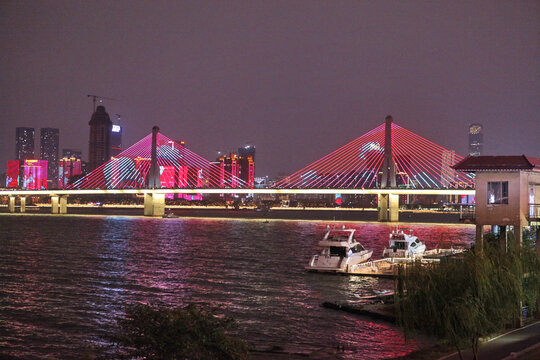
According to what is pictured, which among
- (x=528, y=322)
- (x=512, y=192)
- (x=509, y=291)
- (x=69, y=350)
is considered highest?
(x=512, y=192)

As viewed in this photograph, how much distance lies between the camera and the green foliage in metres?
14.2

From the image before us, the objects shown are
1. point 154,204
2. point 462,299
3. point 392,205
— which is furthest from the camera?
point 154,204

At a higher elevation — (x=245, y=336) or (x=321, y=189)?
(x=321, y=189)

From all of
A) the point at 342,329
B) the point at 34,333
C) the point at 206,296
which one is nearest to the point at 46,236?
the point at 206,296

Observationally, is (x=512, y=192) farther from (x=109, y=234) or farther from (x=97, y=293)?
(x=109, y=234)

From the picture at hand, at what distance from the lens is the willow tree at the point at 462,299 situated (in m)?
15.9

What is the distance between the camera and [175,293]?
33750 millimetres

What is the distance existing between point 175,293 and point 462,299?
20.8 m

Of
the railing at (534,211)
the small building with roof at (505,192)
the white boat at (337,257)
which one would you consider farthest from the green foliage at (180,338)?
the white boat at (337,257)

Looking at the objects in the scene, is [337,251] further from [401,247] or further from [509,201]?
[509,201]

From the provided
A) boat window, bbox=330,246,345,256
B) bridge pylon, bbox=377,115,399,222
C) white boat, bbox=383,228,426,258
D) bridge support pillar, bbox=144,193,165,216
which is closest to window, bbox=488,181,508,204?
boat window, bbox=330,246,345,256

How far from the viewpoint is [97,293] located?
33.8 meters

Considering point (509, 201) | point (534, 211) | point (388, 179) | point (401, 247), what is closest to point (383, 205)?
point (388, 179)

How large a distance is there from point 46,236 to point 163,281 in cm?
4659
